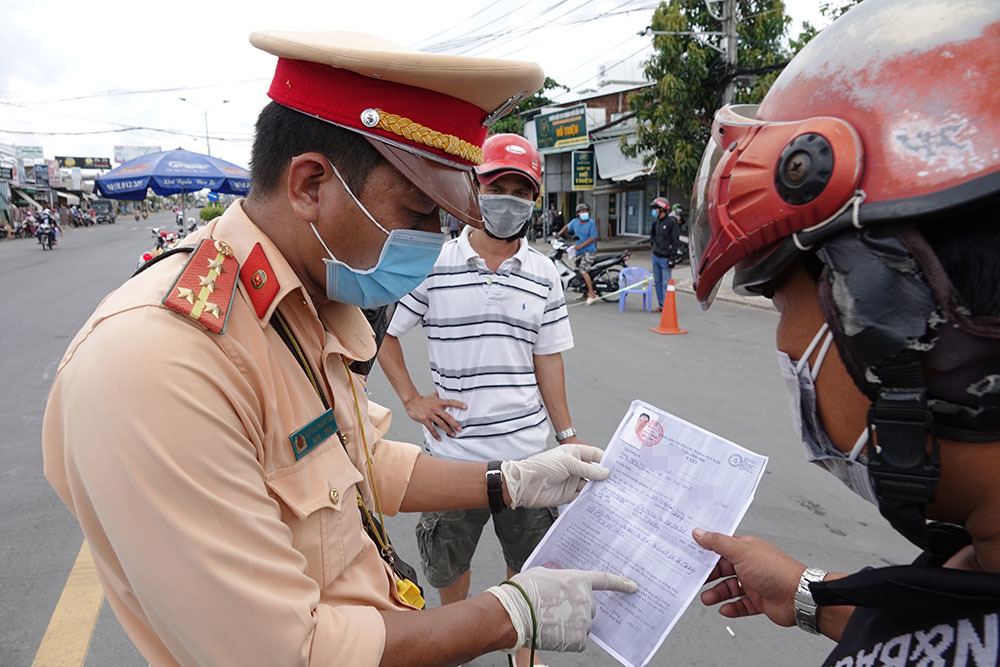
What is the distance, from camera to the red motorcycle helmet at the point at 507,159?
2.62 meters

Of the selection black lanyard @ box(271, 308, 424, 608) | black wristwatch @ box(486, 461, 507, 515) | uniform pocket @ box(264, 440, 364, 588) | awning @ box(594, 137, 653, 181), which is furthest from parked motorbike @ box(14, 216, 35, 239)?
uniform pocket @ box(264, 440, 364, 588)

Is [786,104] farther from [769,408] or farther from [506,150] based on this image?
[769,408]

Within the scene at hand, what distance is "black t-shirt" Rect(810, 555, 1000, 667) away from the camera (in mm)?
833

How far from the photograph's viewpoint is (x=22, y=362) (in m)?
6.47

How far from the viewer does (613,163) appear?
818 inches

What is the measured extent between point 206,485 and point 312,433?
29 centimetres

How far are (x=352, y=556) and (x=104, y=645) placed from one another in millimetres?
1964

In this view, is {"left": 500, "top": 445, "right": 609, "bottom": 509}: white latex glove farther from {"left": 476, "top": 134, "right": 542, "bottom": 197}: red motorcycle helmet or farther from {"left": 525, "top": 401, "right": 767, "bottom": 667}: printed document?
{"left": 476, "top": 134, "right": 542, "bottom": 197}: red motorcycle helmet

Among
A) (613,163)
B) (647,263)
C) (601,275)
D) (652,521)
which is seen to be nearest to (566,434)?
(652,521)

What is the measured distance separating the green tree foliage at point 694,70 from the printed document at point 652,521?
12160 millimetres

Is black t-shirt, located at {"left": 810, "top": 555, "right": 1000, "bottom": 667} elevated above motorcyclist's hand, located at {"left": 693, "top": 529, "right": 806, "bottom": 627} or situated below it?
above

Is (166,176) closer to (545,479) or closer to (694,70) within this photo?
(694,70)

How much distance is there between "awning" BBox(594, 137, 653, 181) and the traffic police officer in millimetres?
19227

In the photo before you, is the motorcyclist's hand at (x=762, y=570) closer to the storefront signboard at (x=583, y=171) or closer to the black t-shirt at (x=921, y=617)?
the black t-shirt at (x=921, y=617)
